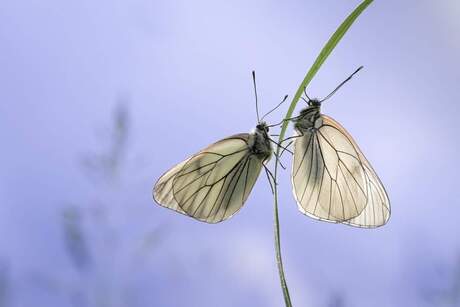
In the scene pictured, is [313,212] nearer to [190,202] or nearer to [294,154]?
[294,154]

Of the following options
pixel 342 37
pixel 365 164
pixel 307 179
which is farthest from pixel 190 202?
pixel 342 37

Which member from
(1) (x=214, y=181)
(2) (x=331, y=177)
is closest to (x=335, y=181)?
(2) (x=331, y=177)

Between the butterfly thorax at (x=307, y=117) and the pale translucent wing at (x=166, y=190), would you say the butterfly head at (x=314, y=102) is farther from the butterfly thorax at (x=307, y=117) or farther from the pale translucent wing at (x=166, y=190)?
the pale translucent wing at (x=166, y=190)

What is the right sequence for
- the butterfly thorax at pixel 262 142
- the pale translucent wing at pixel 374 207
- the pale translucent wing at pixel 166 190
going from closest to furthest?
the butterfly thorax at pixel 262 142 < the pale translucent wing at pixel 374 207 < the pale translucent wing at pixel 166 190

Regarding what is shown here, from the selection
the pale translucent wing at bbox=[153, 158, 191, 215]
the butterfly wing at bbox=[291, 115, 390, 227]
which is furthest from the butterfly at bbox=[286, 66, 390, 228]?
the pale translucent wing at bbox=[153, 158, 191, 215]

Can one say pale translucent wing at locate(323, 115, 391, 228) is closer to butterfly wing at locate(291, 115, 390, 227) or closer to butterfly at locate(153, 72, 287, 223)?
butterfly wing at locate(291, 115, 390, 227)

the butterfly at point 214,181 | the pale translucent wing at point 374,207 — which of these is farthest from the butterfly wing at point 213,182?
the pale translucent wing at point 374,207

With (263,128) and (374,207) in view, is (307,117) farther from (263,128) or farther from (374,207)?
(374,207)
